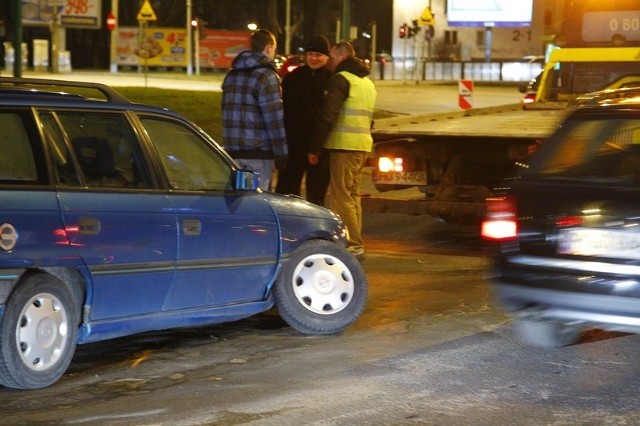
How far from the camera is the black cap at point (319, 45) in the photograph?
444 inches

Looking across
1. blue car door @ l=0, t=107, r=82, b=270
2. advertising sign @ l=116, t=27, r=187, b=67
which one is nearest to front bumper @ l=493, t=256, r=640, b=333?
blue car door @ l=0, t=107, r=82, b=270

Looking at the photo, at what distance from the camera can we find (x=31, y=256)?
644 cm

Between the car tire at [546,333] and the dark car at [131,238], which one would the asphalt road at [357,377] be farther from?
the dark car at [131,238]

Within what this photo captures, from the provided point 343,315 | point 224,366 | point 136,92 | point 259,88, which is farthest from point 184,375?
point 136,92

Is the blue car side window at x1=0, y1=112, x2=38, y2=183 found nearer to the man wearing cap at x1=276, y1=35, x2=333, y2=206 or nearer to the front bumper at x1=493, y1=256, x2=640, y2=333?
the front bumper at x1=493, y1=256, x2=640, y2=333

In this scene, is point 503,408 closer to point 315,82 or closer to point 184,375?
point 184,375

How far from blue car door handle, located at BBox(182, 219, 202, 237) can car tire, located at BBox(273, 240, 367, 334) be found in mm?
793

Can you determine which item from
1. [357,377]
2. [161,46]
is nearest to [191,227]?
[357,377]

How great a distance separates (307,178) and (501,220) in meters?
4.56

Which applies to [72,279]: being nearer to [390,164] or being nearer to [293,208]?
[293,208]

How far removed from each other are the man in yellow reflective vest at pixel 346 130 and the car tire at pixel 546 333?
3.57 meters

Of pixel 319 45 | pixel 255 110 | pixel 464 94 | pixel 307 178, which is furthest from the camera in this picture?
pixel 464 94

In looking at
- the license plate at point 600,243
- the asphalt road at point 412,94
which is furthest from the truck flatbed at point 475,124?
the asphalt road at point 412,94

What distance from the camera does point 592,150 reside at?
23.6 feet
